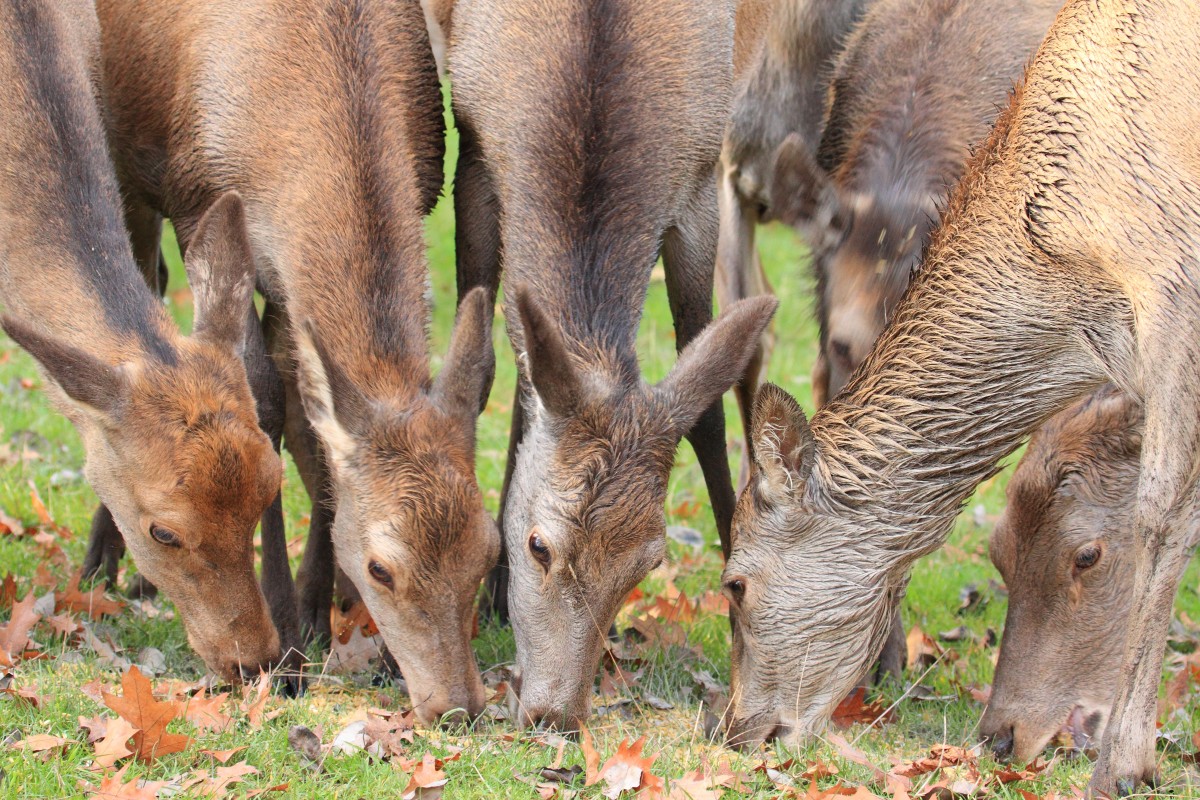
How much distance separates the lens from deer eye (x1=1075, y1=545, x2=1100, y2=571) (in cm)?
643

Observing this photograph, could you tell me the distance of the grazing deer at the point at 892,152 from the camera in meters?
7.15

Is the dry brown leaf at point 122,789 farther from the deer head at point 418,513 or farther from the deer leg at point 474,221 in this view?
the deer leg at point 474,221

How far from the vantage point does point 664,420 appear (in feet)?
20.2

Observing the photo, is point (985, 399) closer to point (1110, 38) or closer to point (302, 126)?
point (1110, 38)

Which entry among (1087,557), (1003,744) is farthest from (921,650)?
(1087,557)

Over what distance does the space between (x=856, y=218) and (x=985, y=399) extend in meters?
1.59

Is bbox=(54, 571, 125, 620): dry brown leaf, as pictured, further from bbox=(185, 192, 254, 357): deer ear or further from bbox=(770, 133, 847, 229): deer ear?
bbox=(770, 133, 847, 229): deer ear

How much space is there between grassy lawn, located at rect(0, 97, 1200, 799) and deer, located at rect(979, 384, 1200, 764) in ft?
0.69

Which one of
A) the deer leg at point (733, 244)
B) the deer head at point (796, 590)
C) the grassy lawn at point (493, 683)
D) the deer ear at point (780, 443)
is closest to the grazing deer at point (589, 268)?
the deer ear at point (780, 443)

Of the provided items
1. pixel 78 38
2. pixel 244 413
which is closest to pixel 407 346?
pixel 244 413

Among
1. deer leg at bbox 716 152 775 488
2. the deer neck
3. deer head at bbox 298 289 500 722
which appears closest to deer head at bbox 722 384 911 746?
the deer neck

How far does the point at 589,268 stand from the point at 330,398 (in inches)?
49.2

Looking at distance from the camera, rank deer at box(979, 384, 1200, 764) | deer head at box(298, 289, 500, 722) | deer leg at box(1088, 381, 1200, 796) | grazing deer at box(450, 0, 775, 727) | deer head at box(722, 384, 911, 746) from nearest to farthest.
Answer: deer leg at box(1088, 381, 1200, 796)
deer head at box(298, 289, 500, 722)
grazing deer at box(450, 0, 775, 727)
deer head at box(722, 384, 911, 746)
deer at box(979, 384, 1200, 764)

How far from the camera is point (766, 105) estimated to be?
30.4ft
